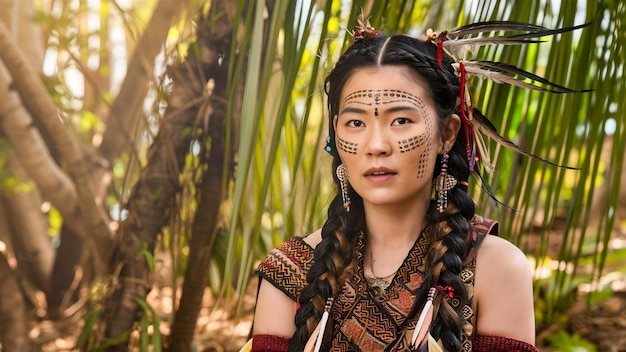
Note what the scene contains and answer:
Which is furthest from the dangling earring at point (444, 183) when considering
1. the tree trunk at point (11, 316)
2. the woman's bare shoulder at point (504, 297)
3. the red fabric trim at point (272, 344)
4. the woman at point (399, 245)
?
the tree trunk at point (11, 316)

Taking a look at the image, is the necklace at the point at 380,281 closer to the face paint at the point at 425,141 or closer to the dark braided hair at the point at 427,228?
the dark braided hair at the point at 427,228

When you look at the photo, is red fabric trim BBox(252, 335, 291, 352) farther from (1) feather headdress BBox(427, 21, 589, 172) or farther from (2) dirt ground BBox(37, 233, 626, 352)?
(2) dirt ground BBox(37, 233, 626, 352)

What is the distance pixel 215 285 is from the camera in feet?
8.96

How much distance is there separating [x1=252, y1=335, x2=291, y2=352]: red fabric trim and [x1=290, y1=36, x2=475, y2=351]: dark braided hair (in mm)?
27

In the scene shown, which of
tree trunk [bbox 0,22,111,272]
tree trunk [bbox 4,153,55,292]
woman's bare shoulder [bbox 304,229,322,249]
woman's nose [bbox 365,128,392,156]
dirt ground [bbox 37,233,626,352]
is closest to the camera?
woman's nose [bbox 365,128,392,156]

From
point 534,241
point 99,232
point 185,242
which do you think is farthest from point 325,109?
point 534,241

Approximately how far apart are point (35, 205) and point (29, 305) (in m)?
0.40

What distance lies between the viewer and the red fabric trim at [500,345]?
4.38ft

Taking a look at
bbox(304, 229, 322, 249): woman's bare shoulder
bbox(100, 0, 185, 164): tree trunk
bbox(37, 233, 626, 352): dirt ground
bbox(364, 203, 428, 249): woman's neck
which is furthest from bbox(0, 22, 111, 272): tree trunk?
bbox(364, 203, 428, 249): woman's neck

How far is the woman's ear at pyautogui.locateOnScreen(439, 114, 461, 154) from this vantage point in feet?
4.63

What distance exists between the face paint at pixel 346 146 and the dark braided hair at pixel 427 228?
0.25 feet

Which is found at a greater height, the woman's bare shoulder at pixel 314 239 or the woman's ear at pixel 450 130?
the woman's ear at pixel 450 130

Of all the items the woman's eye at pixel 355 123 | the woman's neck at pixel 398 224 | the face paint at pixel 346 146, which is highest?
the woman's eye at pixel 355 123

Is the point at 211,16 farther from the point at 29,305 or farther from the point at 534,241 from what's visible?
the point at 534,241
